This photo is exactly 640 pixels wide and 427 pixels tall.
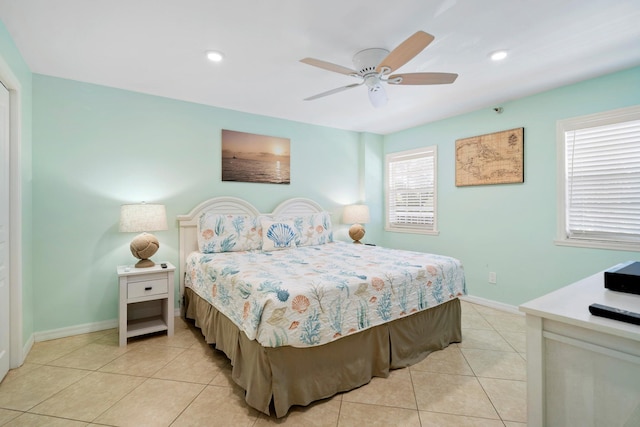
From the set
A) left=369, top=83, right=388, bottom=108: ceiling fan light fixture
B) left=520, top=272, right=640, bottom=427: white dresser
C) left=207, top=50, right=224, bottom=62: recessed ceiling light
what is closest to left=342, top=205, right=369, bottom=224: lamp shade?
left=369, top=83, right=388, bottom=108: ceiling fan light fixture

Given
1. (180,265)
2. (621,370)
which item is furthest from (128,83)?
(621,370)

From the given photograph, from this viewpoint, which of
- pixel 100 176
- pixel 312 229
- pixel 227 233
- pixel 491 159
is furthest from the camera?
pixel 312 229

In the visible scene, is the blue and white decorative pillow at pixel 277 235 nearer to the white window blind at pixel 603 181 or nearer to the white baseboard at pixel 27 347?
the white baseboard at pixel 27 347

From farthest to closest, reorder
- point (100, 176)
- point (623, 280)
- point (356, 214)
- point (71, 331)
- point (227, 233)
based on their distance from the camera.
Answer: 1. point (356, 214)
2. point (227, 233)
3. point (100, 176)
4. point (71, 331)
5. point (623, 280)

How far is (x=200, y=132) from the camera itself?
3.42m

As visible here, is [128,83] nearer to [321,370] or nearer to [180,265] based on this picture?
[180,265]

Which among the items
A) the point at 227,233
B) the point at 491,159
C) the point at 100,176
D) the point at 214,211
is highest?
the point at 491,159

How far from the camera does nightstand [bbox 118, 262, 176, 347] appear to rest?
256 centimetres

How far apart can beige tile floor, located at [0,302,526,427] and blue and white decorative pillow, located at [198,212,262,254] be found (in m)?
0.93

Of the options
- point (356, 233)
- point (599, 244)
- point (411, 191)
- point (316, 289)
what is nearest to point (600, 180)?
point (599, 244)

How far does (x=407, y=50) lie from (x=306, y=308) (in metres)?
1.66

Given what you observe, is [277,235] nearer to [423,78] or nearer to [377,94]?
[377,94]

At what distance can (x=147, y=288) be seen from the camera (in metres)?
2.67

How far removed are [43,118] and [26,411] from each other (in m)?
2.33
